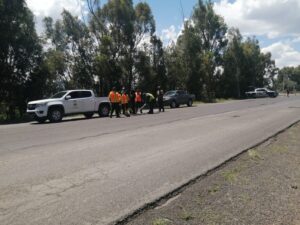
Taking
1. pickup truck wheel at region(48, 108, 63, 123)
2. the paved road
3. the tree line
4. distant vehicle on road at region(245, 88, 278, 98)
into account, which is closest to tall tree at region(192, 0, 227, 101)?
the tree line

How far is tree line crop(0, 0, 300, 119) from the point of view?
32562 mm

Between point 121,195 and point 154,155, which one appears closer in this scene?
point 121,195

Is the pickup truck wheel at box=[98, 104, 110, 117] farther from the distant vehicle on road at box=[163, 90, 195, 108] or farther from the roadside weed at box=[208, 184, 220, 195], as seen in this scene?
the roadside weed at box=[208, 184, 220, 195]

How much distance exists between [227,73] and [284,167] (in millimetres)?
68570

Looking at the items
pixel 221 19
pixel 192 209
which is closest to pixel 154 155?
pixel 192 209

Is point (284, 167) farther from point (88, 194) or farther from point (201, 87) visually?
point (201, 87)

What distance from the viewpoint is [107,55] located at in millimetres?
43031

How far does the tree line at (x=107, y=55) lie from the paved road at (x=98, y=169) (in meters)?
18.2

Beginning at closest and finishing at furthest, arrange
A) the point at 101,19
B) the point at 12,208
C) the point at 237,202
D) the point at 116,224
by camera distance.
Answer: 1. the point at 116,224
2. the point at 12,208
3. the point at 237,202
4. the point at 101,19

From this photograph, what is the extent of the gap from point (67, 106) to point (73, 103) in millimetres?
538

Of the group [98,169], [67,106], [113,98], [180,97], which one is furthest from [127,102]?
[98,169]

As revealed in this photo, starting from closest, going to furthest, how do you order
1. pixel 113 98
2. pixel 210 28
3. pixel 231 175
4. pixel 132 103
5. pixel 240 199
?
pixel 240 199 → pixel 231 175 → pixel 113 98 → pixel 132 103 → pixel 210 28

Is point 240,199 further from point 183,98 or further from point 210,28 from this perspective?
point 210,28

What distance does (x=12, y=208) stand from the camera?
6.31 meters
